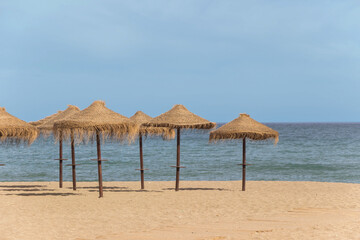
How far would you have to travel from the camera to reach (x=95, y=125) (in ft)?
39.6

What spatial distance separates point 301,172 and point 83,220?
2006 cm

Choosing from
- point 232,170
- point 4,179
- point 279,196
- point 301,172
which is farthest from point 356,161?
point 4,179

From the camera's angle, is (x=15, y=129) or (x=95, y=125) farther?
(x=15, y=129)

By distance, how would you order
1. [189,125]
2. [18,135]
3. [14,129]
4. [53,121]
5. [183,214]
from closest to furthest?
A: [183,214] → [189,125] → [14,129] → [18,135] → [53,121]

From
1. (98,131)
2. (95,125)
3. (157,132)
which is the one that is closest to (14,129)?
(98,131)

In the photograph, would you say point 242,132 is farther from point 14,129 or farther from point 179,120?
point 14,129

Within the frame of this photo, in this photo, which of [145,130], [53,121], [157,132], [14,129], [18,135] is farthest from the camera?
[157,132]

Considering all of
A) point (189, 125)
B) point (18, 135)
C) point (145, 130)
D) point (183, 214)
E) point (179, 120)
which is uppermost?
point (179, 120)

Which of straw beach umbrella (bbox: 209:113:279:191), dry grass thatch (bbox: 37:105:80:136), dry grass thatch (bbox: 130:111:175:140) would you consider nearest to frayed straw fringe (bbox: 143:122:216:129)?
straw beach umbrella (bbox: 209:113:279:191)

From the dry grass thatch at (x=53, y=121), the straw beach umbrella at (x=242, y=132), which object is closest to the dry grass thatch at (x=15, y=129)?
the dry grass thatch at (x=53, y=121)

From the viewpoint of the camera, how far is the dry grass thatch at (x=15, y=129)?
45.5 feet

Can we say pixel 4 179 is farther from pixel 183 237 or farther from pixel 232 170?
pixel 183 237

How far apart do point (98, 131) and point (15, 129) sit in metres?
3.39

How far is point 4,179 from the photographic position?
2469 centimetres
